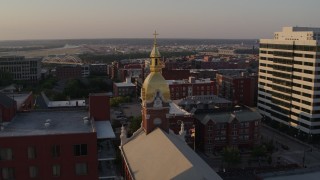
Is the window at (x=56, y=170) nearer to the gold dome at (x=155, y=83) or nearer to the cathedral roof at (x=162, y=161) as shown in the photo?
the cathedral roof at (x=162, y=161)

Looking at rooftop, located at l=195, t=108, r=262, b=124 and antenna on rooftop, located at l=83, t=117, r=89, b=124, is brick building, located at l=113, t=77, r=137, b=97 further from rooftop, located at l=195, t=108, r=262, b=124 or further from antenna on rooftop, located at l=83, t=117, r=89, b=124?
antenna on rooftop, located at l=83, t=117, r=89, b=124

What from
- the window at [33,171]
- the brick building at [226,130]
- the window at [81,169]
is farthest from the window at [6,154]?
the brick building at [226,130]

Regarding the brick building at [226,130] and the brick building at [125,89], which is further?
the brick building at [125,89]

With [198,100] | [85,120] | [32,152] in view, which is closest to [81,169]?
[32,152]

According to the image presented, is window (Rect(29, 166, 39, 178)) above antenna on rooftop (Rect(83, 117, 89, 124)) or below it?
below

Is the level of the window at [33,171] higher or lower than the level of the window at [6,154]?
lower

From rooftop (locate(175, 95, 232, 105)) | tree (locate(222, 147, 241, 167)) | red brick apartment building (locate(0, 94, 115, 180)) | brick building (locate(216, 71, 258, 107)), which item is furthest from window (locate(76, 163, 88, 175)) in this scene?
brick building (locate(216, 71, 258, 107))
